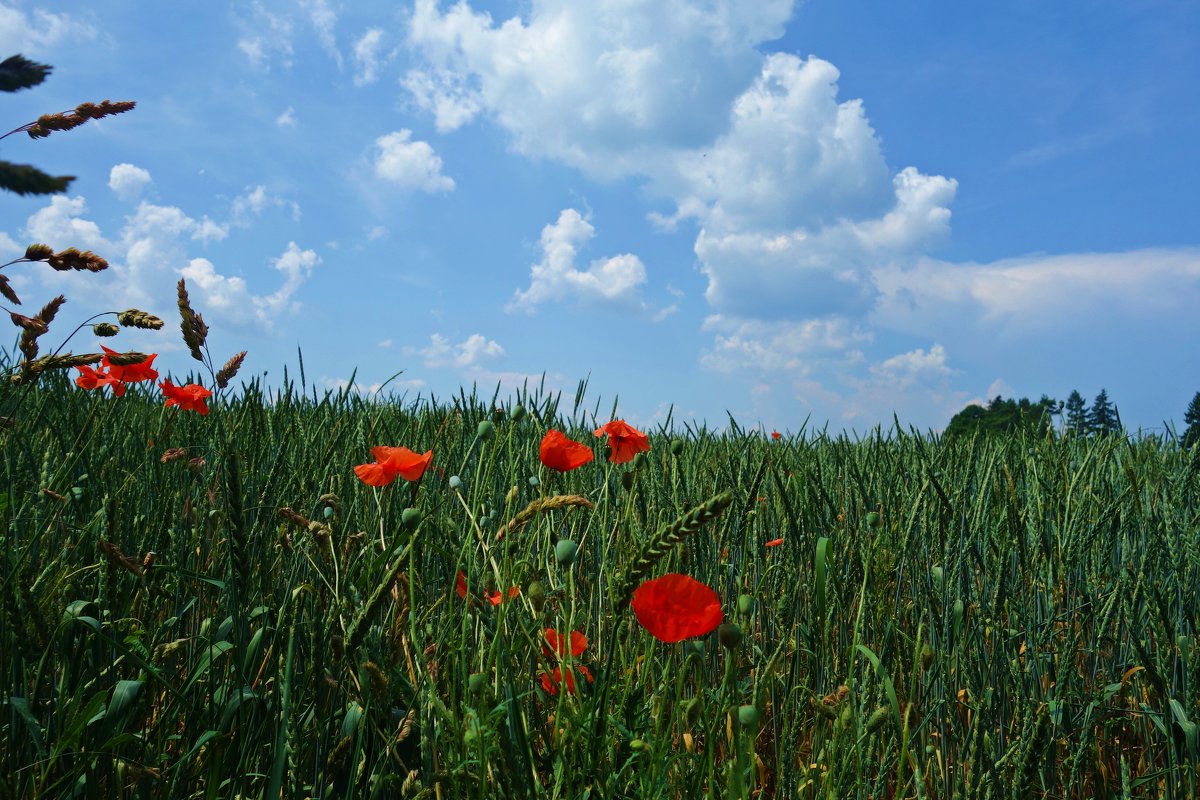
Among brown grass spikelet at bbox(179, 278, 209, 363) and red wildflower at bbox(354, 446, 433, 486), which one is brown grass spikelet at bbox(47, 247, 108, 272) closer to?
brown grass spikelet at bbox(179, 278, 209, 363)

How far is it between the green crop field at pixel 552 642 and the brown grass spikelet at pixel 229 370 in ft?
0.49

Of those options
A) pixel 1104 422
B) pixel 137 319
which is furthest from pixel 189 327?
pixel 1104 422

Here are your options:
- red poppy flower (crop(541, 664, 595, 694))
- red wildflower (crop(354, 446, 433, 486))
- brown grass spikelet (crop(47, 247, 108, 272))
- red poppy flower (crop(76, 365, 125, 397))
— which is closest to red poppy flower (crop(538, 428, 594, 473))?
red wildflower (crop(354, 446, 433, 486))

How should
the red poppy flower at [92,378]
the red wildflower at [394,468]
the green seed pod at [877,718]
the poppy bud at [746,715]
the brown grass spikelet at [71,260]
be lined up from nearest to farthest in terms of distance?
the poppy bud at [746,715], the green seed pod at [877,718], the red wildflower at [394,468], the brown grass spikelet at [71,260], the red poppy flower at [92,378]

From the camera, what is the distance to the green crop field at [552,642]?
1164 mm

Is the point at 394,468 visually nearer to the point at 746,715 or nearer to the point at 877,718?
the point at 746,715

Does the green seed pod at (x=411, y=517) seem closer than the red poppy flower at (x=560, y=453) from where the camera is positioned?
Yes

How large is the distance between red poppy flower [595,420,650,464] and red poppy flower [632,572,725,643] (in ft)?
2.19

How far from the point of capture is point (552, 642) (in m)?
1.54

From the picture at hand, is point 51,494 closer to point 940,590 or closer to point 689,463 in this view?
point 940,590

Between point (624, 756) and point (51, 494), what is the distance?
3.57 feet

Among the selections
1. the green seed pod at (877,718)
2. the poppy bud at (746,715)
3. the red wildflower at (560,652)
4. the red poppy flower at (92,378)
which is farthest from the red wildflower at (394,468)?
the red poppy flower at (92,378)

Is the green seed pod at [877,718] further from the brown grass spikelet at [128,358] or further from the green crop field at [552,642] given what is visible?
the brown grass spikelet at [128,358]

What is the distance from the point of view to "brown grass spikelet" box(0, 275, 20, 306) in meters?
1.81
